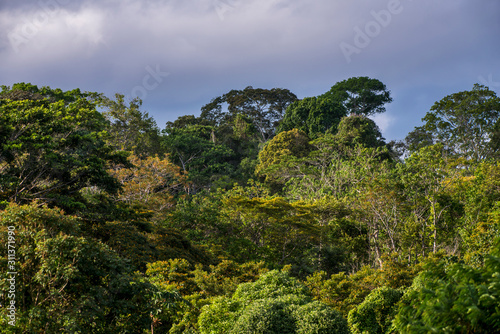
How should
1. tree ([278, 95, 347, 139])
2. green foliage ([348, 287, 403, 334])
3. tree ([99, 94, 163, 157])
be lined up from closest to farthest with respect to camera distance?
1. green foliage ([348, 287, 403, 334])
2. tree ([99, 94, 163, 157])
3. tree ([278, 95, 347, 139])

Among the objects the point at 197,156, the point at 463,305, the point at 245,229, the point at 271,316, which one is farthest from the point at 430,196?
the point at 197,156

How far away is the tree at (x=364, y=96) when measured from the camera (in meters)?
37.3

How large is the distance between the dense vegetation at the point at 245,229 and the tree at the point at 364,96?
16.7 feet

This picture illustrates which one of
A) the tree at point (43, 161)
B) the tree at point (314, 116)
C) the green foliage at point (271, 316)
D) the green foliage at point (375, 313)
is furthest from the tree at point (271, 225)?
the tree at point (314, 116)

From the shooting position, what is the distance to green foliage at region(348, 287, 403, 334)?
22.7ft

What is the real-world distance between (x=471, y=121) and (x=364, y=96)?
1341cm

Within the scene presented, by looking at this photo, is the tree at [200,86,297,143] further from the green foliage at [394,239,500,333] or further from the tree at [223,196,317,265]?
the green foliage at [394,239,500,333]

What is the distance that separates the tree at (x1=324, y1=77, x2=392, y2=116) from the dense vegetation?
5102 mm

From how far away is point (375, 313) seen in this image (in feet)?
23.0

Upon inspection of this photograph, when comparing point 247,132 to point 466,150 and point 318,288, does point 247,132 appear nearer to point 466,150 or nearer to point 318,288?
point 466,150

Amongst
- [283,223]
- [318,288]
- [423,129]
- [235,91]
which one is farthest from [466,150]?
[235,91]

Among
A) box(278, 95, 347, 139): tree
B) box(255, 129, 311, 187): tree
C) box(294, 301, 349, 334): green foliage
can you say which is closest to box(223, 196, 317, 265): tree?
box(294, 301, 349, 334): green foliage

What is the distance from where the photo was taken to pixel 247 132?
35062mm

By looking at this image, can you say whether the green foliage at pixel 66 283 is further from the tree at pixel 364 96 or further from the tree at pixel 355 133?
the tree at pixel 364 96
